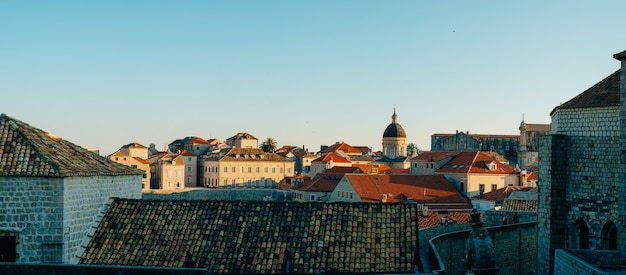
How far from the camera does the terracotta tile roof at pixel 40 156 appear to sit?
16.1 metres

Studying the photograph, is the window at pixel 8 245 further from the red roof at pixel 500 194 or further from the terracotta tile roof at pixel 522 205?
the red roof at pixel 500 194

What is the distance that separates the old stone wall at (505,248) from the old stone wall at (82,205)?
980 cm

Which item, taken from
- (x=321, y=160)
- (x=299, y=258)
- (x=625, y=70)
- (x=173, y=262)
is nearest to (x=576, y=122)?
(x=625, y=70)

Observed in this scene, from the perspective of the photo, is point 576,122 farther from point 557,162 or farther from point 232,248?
point 232,248

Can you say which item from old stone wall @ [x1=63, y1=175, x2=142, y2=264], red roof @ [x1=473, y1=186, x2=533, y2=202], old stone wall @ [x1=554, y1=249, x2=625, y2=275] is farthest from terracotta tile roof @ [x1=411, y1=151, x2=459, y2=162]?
old stone wall @ [x1=63, y1=175, x2=142, y2=264]

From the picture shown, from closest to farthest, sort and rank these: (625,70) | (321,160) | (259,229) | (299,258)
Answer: (299,258), (259,229), (625,70), (321,160)

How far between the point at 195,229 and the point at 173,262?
46.9 inches

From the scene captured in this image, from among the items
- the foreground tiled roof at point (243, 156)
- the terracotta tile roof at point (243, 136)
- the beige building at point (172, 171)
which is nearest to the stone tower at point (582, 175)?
the foreground tiled roof at point (243, 156)

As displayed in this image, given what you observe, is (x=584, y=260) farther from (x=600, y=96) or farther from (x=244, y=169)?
(x=244, y=169)

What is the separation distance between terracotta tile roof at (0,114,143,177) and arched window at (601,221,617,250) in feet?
48.4

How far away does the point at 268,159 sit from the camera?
103 metres

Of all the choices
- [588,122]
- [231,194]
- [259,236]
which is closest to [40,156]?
[259,236]

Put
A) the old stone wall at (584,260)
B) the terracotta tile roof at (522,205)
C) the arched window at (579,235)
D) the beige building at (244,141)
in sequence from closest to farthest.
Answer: the old stone wall at (584,260), the arched window at (579,235), the terracotta tile roof at (522,205), the beige building at (244,141)

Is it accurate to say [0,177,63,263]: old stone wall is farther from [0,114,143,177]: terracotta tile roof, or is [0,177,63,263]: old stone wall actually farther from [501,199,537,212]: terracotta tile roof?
[501,199,537,212]: terracotta tile roof
